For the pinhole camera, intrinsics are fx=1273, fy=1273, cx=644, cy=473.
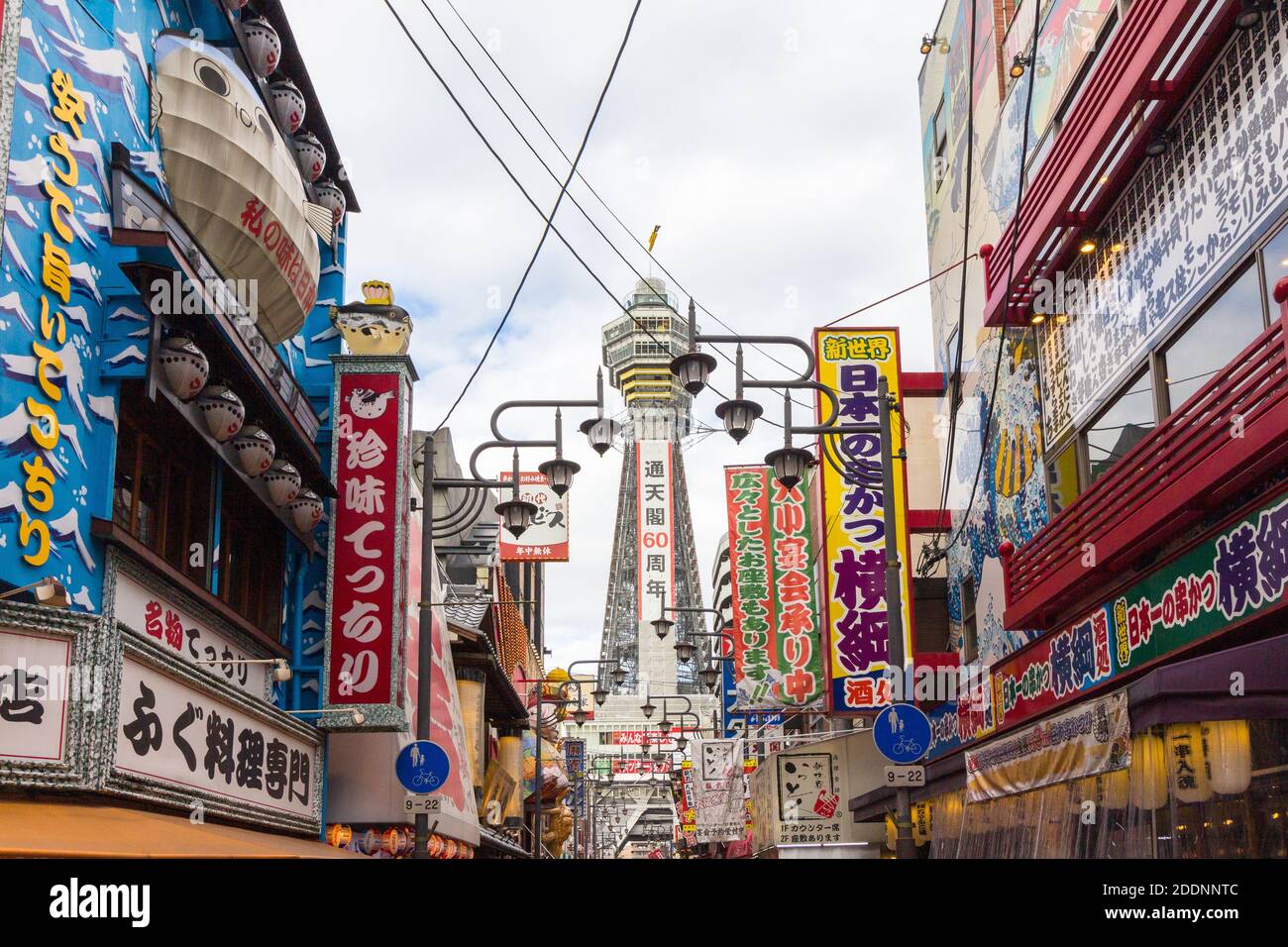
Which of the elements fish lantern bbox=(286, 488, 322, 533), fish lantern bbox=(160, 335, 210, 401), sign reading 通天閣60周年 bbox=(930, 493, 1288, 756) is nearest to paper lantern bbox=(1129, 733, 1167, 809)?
sign reading 通天閣60周年 bbox=(930, 493, 1288, 756)

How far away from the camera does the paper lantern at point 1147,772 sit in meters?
10.7

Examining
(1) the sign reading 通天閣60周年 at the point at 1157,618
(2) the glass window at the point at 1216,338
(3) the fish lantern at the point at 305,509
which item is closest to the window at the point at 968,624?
(1) the sign reading 通天閣60周年 at the point at 1157,618

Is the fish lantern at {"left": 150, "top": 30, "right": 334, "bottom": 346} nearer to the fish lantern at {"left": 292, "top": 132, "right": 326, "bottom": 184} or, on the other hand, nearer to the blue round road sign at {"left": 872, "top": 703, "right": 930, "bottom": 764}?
the fish lantern at {"left": 292, "top": 132, "right": 326, "bottom": 184}

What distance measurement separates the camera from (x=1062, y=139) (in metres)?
15.2

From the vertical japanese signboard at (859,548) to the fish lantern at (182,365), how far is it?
1160cm

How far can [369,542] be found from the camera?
18750 millimetres

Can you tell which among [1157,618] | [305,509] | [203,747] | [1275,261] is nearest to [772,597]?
[305,509]

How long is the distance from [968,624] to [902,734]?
8.04 m

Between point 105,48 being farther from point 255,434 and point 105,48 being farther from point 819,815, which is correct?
point 819,815

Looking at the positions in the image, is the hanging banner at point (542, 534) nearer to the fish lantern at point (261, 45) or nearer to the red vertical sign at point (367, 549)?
the red vertical sign at point (367, 549)

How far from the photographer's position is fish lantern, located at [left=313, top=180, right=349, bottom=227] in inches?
841

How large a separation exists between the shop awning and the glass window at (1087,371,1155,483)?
33.4 ft
